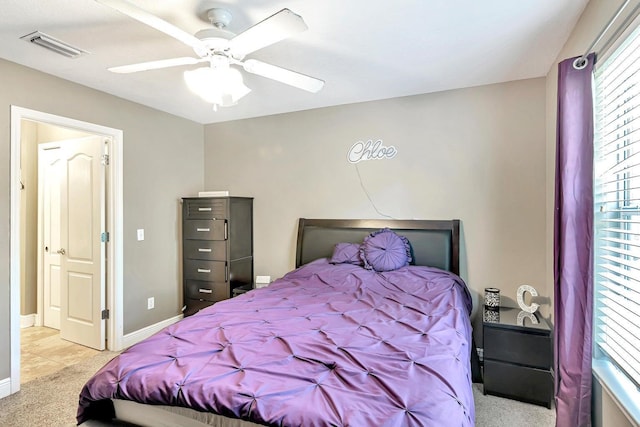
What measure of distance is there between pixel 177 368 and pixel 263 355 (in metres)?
0.36

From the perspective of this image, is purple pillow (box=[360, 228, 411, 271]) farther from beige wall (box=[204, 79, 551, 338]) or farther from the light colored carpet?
the light colored carpet

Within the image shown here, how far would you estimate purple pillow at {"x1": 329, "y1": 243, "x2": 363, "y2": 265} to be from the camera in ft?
10.6

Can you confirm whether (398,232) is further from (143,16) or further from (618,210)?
(143,16)

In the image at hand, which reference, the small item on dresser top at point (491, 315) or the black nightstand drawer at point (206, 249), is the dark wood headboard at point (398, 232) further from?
the black nightstand drawer at point (206, 249)

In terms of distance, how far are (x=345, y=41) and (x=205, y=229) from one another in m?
2.49

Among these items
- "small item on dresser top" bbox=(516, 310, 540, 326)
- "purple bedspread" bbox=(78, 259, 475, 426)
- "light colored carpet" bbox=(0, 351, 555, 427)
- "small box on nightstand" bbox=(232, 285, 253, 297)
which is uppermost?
"purple bedspread" bbox=(78, 259, 475, 426)

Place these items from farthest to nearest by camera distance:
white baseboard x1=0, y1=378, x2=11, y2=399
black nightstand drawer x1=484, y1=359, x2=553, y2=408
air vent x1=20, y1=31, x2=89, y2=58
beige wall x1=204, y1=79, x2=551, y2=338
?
1. beige wall x1=204, y1=79, x2=551, y2=338
2. white baseboard x1=0, y1=378, x2=11, y2=399
3. black nightstand drawer x1=484, y1=359, x2=553, y2=408
4. air vent x1=20, y1=31, x2=89, y2=58

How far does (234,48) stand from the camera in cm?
180

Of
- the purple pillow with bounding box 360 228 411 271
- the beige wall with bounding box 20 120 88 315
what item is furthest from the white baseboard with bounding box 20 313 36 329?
the purple pillow with bounding box 360 228 411 271

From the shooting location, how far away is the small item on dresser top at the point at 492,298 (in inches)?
111

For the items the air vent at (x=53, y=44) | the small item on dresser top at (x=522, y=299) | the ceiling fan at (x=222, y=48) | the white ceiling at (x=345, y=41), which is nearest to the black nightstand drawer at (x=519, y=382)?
the small item on dresser top at (x=522, y=299)

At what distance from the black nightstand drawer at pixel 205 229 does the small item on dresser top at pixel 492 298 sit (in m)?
2.59

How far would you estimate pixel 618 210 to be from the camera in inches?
63.7

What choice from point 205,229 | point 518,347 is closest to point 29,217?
point 205,229
